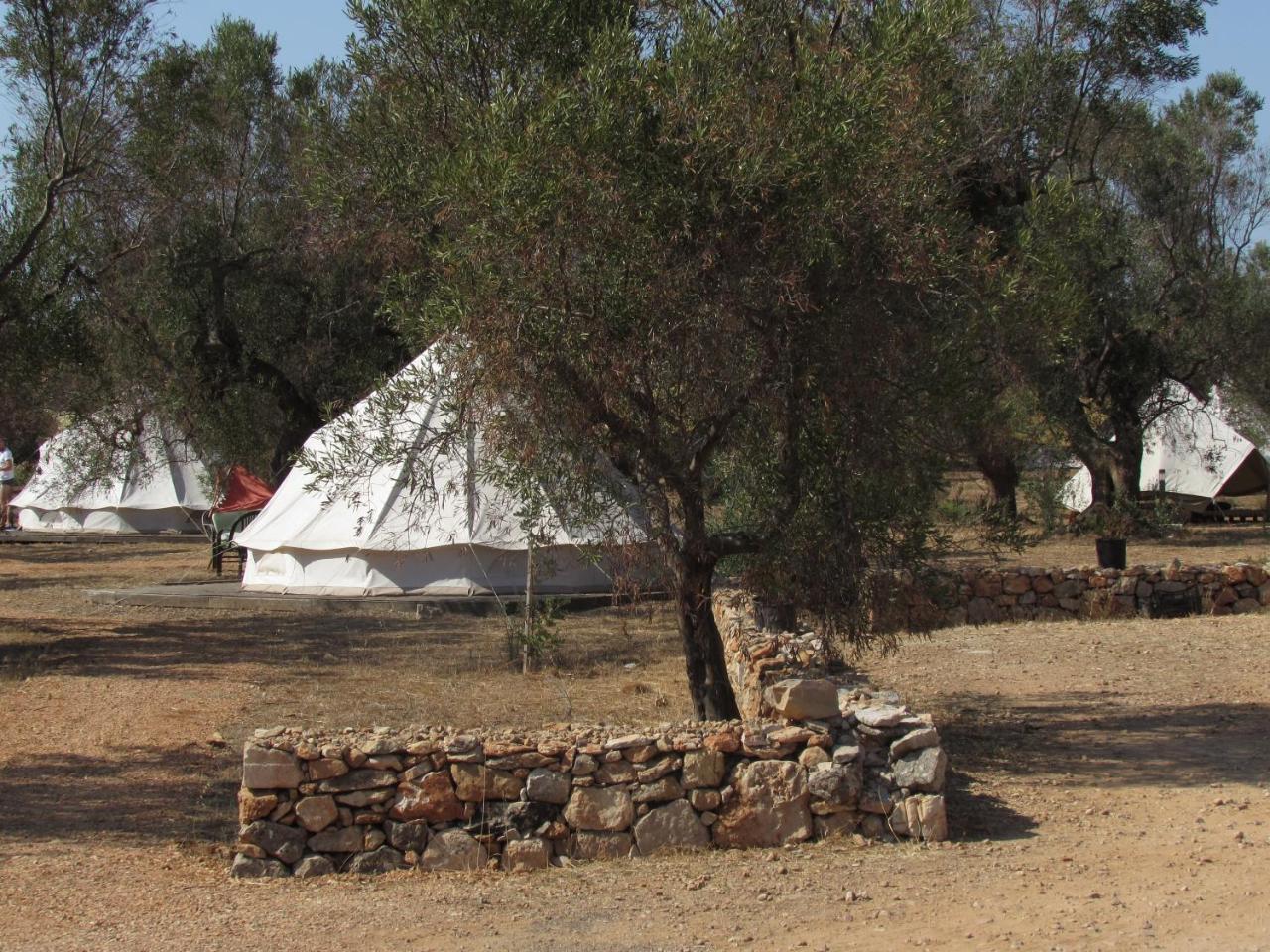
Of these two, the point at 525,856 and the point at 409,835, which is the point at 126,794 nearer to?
the point at 409,835

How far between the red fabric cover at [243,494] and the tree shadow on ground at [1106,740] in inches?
509

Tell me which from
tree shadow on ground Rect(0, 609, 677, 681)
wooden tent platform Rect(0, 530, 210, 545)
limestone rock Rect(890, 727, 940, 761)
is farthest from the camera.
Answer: wooden tent platform Rect(0, 530, 210, 545)

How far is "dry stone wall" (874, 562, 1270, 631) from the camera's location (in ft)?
46.5

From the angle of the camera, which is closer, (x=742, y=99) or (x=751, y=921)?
(x=751, y=921)

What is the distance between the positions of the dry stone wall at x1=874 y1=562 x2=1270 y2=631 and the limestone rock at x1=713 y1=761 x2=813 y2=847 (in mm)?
8143

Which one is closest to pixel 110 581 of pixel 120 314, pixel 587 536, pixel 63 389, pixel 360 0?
pixel 63 389

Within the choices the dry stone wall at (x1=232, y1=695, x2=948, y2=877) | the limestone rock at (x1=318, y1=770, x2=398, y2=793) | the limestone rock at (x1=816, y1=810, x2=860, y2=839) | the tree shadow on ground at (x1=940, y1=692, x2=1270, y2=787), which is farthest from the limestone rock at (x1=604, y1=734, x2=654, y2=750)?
the tree shadow on ground at (x1=940, y1=692, x2=1270, y2=787)

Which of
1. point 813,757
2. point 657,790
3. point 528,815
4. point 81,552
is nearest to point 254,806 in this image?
point 528,815

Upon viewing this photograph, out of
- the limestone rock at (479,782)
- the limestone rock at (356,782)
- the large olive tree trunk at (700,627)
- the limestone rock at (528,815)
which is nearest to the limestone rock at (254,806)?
the limestone rock at (356,782)

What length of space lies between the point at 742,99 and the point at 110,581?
15.7m

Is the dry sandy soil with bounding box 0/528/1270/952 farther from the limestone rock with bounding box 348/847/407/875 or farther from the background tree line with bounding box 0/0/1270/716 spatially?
the background tree line with bounding box 0/0/1270/716

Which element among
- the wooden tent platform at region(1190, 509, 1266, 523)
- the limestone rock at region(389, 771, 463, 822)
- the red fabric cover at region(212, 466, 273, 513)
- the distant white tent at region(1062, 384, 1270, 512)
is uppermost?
the distant white tent at region(1062, 384, 1270, 512)

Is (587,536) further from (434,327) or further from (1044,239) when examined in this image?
(1044,239)

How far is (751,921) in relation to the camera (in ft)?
17.4
